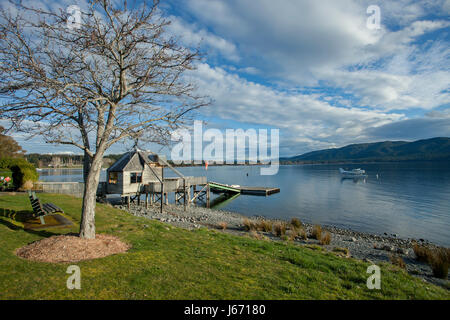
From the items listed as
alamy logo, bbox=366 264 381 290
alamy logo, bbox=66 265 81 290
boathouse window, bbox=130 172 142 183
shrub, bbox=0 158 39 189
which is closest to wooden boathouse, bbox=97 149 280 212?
boathouse window, bbox=130 172 142 183

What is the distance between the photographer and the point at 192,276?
5836mm

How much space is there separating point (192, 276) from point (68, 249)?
13.0ft

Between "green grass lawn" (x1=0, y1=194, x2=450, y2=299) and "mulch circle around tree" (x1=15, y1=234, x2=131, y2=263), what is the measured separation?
13.7 inches

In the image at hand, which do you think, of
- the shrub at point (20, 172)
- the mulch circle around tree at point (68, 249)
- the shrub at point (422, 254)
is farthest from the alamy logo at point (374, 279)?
the shrub at point (20, 172)

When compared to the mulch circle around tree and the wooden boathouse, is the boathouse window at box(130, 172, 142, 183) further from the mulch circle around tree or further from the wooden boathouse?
the mulch circle around tree

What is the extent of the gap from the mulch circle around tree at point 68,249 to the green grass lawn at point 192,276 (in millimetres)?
347

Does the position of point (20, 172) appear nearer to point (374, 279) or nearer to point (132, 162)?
point (132, 162)

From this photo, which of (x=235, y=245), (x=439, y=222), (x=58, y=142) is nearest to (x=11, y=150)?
(x=58, y=142)

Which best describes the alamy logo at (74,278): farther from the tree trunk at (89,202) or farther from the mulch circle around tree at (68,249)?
the tree trunk at (89,202)

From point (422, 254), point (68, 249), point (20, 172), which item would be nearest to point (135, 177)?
point (20, 172)
